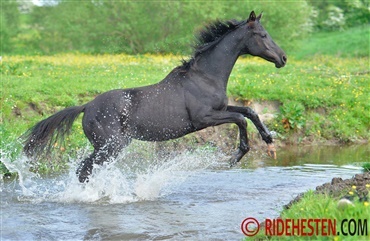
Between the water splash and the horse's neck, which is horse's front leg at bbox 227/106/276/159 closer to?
the horse's neck

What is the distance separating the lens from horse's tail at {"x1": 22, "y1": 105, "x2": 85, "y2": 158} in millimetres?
9367

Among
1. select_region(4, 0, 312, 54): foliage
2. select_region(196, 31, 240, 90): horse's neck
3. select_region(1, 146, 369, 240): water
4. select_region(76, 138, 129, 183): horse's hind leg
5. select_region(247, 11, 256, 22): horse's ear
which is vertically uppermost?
select_region(4, 0, 312, 54): foliage

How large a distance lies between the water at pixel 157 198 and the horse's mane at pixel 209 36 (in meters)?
1.56

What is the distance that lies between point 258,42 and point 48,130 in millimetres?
3175

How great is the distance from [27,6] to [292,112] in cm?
3406

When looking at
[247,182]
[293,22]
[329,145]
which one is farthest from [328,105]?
[293,22]

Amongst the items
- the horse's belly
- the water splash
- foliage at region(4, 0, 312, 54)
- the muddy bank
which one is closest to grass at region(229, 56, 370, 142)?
the water splash

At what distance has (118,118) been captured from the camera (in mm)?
8984

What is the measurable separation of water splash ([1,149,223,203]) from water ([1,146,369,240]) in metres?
0.01

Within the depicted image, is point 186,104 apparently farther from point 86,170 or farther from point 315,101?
point 315,101

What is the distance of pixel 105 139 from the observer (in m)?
9.01

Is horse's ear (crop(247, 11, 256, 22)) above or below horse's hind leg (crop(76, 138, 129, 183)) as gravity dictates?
above

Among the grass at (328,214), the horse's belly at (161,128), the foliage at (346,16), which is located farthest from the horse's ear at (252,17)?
the foliage at (346,16)

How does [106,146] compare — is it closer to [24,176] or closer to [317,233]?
[24,176]
